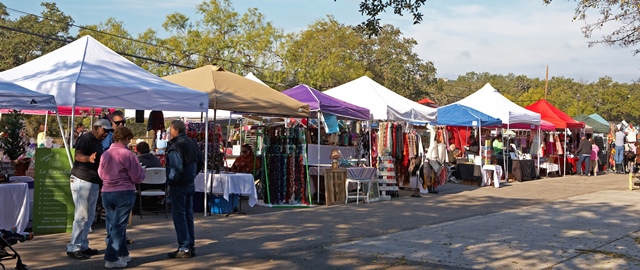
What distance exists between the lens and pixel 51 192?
10.7 meters

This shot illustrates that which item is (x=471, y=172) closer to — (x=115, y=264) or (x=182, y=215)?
(x=182, y=215)

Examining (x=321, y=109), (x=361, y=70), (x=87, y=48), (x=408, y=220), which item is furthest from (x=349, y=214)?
(x=361, y=70)

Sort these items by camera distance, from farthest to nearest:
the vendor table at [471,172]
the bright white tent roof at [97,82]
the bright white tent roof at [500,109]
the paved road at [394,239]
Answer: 1. the bright white tent roof at [500,109]
2. the vendor table at [471,172]
3. the bright white tent roof at [97,82]
4. the paved road at [394,239]

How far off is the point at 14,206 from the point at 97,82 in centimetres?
233

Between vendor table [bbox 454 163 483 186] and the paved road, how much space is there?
6691 millimetres

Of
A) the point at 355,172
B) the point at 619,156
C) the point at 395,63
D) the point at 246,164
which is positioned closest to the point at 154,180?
the point at 246,164

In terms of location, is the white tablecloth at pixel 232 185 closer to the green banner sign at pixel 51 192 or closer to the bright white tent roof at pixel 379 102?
the green banner sign at pixel 51 192

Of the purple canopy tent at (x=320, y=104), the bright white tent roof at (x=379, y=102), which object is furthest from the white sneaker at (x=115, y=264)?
the bright white tent roof at (x=379, y=102)

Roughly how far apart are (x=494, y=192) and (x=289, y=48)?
3201 centimetres

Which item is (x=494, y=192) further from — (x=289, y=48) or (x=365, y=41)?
(x=365, y=41)

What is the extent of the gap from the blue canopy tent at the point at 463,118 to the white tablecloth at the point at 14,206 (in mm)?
15855

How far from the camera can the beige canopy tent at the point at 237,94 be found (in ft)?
45.7

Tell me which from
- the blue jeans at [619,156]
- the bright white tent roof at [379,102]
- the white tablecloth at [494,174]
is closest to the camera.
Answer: the bright white tent roof at [379,102]

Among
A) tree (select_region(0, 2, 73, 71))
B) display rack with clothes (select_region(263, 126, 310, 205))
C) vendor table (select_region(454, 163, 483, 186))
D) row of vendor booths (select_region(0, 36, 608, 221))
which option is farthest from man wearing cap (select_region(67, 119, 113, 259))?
tree (select_region(0, 2, 73, 71))
